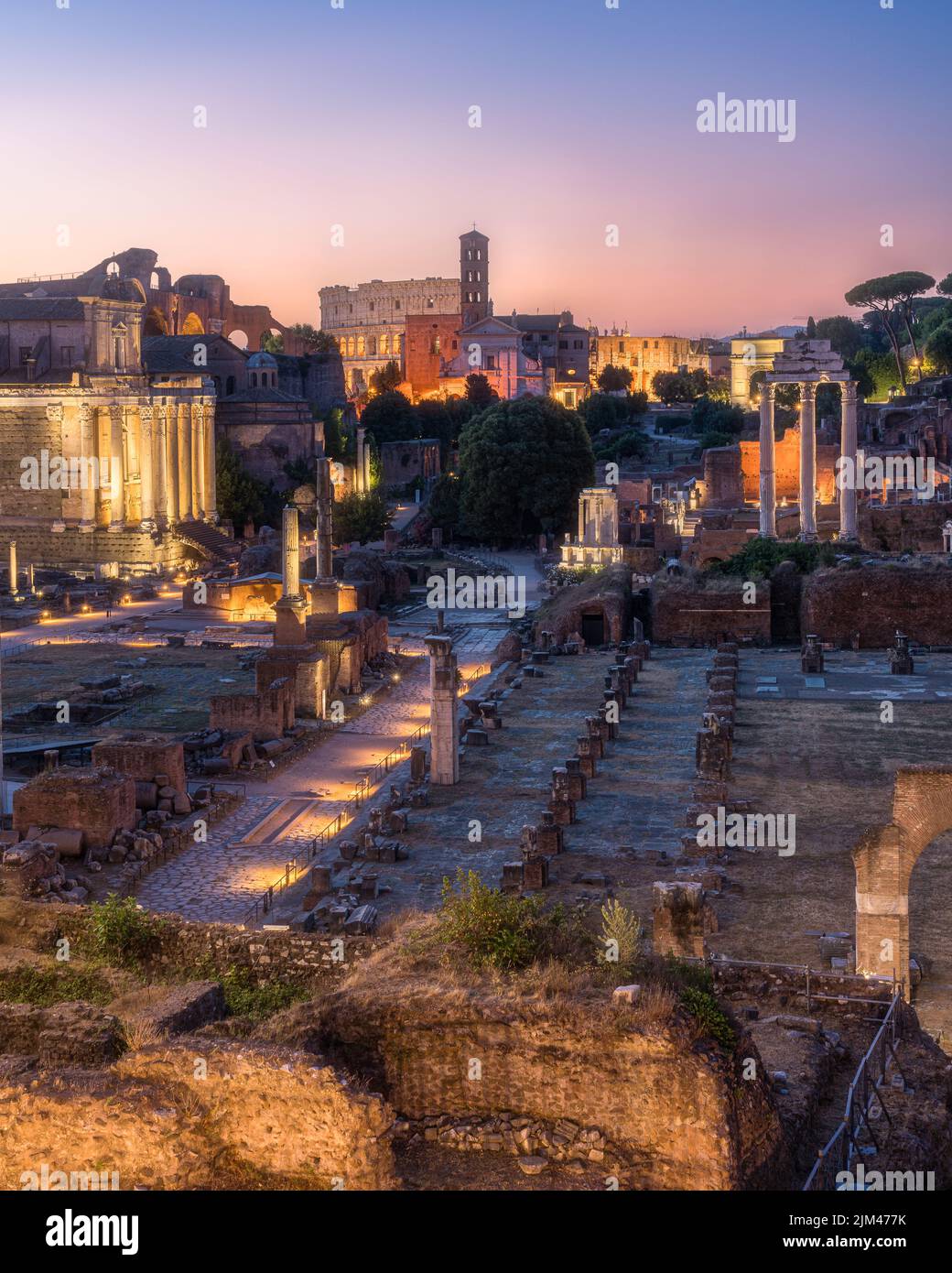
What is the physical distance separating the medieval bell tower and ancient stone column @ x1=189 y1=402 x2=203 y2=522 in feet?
274

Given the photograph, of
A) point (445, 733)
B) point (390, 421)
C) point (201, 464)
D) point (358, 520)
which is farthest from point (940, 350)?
point (445, 733)

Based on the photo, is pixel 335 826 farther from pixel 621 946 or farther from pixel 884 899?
pixel 621 946

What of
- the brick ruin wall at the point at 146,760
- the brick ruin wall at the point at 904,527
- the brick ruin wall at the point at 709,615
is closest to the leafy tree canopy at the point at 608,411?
the brick ruin wall at the point at 904,527

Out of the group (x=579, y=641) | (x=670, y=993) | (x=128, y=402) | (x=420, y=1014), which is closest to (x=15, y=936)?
(x=420, y=1014)

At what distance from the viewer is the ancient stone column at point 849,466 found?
50969 millimetres

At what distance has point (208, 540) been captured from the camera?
65.1m

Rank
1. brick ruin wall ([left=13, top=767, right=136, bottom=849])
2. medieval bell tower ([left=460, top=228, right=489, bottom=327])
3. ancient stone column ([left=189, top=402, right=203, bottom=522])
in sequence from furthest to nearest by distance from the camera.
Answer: medieval bell tower ([left=460, top=228, right=489, bottom=327])
ancient stone column ([left=189, top=402, right=203, bottom=522])
brick ruin wall ([left=13, top=767, right=136, bottom=849])

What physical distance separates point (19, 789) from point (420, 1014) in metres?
14.6

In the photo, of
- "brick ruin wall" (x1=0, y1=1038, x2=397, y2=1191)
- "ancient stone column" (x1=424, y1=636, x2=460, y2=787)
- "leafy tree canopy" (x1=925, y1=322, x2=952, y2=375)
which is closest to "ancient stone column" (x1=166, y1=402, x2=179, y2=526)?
"ancient stone column" (x1=424, y1=636, x2=460, y2=787)

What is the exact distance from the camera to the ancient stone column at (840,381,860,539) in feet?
167

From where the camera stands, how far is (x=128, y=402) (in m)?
64.4

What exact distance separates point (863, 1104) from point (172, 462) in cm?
5738

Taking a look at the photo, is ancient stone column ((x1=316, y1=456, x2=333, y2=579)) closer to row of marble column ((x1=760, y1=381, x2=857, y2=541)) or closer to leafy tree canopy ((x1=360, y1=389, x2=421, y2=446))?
row of marble column ((x1=760, y1=381, x2=857, y2=541))

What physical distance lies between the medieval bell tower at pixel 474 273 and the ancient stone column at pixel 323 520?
357 feet
